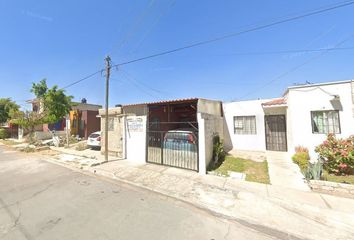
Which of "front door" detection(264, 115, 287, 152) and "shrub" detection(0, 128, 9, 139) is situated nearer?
"front door" detection(264, 115, 287, 152)

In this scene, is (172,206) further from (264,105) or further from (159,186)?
(264,105)

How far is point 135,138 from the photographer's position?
10391 mm

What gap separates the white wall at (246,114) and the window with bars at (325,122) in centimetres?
322

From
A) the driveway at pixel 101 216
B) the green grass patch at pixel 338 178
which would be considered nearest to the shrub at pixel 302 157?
the green grass patch at pixel 338 178

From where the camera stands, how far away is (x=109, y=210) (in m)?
4.79

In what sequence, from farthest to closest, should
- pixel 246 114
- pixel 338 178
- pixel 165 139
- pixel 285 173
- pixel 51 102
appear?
1. pixel 51 102
2. pixel 246 114
3. pixel 165 139
4. pixel 285 173
5. pixel 338 178

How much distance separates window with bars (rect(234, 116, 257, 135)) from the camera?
12.6m

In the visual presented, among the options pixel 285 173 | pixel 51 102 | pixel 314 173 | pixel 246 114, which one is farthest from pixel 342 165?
pixel 51 102

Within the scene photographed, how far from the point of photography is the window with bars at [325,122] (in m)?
8.88

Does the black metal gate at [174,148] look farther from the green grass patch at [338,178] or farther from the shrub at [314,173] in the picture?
the green grass patch at [338,178]

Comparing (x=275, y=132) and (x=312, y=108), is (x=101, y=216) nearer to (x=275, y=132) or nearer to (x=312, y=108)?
(x=312, y=108)

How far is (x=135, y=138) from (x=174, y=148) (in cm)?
260

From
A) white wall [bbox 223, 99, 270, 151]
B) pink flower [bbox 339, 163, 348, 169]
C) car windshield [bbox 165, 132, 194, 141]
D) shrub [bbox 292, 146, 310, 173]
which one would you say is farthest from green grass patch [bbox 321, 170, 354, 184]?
car windshield [bbox 165, 132, 194, 141]

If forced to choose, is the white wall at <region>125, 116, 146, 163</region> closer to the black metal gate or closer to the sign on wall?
the sign on wall
